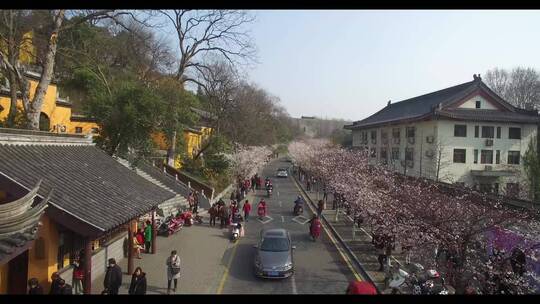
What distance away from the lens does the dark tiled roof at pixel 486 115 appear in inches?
1624

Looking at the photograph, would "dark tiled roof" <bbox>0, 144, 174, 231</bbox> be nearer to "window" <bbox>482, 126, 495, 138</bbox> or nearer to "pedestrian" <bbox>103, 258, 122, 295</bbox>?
"pedestrian" <bbox>103, 258, 122, 295</bbox>

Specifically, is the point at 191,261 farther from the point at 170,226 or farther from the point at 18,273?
the point at 18,273

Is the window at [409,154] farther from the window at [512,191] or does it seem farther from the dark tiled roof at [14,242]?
the dark tiled roof at [14,242]

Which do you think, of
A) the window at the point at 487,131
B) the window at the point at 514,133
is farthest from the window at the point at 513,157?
the window at the point at 487,131

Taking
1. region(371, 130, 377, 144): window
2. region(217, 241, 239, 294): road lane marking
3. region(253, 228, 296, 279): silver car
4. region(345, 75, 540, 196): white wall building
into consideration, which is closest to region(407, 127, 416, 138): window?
region(345, 75, 540, 196): white wall building

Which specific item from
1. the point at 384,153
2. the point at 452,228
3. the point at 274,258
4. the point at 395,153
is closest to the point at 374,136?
the point at 384,153

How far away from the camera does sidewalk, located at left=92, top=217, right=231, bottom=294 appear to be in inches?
587

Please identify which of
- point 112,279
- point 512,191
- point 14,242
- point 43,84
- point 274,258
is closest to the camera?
point 14,242

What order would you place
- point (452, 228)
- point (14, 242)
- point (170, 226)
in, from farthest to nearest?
point (170, 226) → point (452, 228) → point (14, 242)

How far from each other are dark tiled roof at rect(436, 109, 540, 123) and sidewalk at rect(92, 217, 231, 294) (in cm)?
2611

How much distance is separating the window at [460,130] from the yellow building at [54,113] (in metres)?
30.8

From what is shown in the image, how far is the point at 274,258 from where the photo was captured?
16.8 metres

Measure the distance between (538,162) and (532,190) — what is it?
266 centimetres

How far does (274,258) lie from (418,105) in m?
40.2
